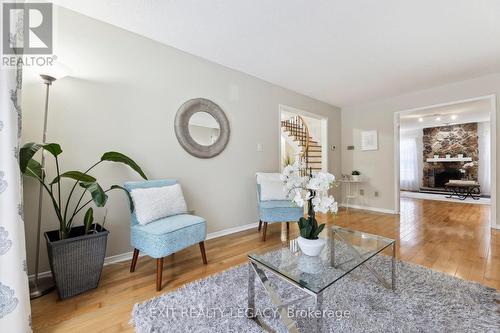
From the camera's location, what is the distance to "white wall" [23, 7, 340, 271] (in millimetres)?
1911

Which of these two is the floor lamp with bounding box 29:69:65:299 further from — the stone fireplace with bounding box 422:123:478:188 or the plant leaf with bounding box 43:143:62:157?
the stone fireplace with bounding box 422:123:478:188

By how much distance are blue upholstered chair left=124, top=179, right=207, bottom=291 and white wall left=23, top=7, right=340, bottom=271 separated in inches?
18.3

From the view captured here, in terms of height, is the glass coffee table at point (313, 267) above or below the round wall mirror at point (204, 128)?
below

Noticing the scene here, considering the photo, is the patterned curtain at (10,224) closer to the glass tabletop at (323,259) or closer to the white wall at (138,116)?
the white wall at (138,116)

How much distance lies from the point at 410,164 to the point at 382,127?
17.2 ft

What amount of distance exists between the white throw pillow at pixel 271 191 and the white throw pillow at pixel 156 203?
115 centimetres

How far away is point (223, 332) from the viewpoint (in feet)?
4.02

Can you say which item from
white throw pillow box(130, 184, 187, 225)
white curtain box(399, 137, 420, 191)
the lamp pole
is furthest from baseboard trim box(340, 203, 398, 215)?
the lamp pole

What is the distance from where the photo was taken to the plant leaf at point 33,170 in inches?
57.1

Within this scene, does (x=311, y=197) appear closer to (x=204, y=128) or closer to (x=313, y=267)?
(x=313, y=267)

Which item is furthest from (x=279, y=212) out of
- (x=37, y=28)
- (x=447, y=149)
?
(x=447, y=149)

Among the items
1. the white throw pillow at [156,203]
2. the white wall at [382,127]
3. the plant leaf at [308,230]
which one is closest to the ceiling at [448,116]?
the white wall at [382,127]

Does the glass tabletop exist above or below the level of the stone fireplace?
below

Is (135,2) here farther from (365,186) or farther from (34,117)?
(365,186)
